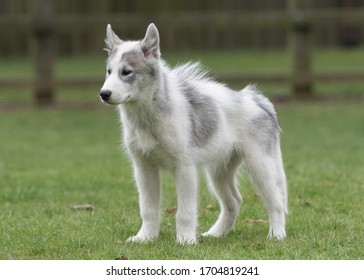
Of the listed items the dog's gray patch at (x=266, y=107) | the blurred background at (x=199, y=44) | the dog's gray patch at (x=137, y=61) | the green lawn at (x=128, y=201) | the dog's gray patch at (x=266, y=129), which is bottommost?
the blurred background at (x=199, y=44)

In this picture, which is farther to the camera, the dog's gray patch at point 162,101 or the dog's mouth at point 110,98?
the dog's gray patch at point 162,101

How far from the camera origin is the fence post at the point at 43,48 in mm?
17109

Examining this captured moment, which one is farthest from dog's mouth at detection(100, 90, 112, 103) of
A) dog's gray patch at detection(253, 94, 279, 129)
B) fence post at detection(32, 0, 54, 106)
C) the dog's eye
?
fence post at detection(32, 0, 54, 106)

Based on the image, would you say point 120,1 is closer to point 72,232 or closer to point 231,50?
point 231,50

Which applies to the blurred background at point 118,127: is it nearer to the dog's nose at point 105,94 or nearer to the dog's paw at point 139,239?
the dog's paw at point 139,239

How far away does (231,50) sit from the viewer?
25172mm

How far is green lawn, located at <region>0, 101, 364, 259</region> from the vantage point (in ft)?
19.9

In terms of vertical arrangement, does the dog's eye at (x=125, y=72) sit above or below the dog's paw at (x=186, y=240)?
above

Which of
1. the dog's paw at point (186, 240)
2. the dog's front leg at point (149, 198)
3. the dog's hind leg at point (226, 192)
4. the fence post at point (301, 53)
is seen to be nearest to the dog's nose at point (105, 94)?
the dog's front leg at point (149, 198)

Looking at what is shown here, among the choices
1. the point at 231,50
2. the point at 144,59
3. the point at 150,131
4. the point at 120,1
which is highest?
the point at 144,59

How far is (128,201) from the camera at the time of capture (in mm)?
8352

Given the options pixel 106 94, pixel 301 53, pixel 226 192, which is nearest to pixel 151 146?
pixel 106 94
